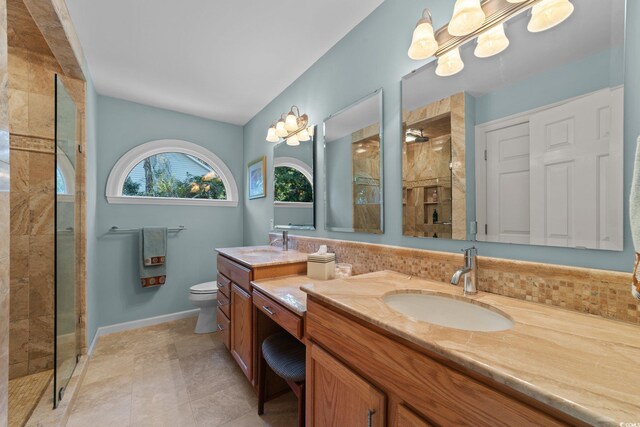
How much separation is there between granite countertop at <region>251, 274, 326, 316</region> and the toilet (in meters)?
1.23

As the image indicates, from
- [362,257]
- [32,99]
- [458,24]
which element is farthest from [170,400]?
[458,24]

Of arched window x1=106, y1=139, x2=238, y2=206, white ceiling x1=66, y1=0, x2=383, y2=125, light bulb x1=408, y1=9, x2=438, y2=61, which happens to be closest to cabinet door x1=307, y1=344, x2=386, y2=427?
light bulb x1=408, y1=9, x2=438, y2=61

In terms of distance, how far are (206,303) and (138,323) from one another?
85 centimetres

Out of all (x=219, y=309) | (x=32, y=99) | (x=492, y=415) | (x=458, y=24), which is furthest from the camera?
(x=219, y=309)

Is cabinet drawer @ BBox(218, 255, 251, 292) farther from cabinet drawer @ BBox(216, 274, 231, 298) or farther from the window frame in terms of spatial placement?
the window frame

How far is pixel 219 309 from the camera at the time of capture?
2250mm

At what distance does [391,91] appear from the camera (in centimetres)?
149

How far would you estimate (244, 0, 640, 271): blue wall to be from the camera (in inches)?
30.6

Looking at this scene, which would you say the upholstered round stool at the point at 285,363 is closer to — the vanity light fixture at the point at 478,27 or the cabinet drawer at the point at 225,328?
the cabinet drawer at the point at 225,328

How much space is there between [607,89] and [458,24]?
57 centimetres

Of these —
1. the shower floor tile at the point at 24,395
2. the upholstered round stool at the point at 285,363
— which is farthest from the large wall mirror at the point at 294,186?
the shower floor tile at the point at 24,395

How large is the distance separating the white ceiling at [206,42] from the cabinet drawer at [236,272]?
A: 1.62m

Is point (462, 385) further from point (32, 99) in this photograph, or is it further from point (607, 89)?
point (32, 99)

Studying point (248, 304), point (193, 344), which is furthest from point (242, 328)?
point (193, 344)
